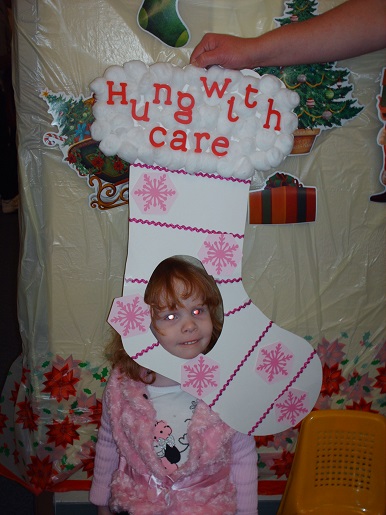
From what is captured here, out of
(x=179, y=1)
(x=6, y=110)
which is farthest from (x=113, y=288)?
(x=6, y=110)

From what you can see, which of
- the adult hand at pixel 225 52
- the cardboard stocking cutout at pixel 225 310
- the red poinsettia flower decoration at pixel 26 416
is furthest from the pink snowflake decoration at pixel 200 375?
the adult hand at pixel 225 52

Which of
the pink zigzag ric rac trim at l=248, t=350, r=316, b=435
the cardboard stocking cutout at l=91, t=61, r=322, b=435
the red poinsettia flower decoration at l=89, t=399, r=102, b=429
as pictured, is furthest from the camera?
the red poinsettia flower decoration at l=89, t=399, r=102, b=429

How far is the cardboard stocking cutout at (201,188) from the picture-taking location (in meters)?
0.77

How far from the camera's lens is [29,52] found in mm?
829

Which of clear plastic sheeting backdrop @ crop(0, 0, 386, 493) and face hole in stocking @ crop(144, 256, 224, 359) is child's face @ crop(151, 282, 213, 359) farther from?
clear plastic sheeting backdrop @ crop(0, 0, 386, 493)

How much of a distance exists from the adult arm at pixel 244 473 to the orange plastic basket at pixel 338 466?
102mm

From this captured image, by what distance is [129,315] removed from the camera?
0.81m

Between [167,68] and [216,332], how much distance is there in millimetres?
400

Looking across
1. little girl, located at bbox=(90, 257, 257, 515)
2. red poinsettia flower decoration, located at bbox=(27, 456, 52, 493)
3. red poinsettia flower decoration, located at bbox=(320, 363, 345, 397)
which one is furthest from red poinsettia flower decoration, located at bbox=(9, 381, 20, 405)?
red poinsettia flower decoration, located at bbox=(320, 363, 345, 397)

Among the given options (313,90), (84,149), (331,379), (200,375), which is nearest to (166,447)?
(200,375)

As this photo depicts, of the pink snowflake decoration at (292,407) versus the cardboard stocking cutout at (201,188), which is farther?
the pink snowflake decoration at (292,407)

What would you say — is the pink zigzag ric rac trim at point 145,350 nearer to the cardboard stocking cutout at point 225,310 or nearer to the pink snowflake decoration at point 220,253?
the cardboard stocking cutout at point 225,310

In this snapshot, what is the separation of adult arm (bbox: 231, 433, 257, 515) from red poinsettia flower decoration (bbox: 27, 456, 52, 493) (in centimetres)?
35

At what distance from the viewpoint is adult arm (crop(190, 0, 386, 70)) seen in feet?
2.60
